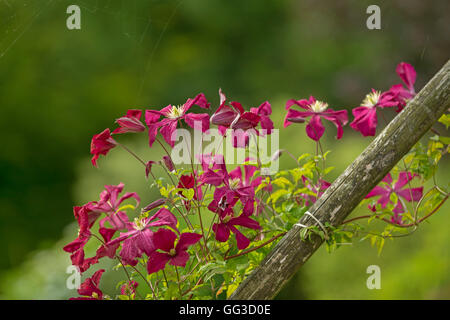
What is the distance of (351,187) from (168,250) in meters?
0.18

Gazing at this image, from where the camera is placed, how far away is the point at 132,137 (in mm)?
3178

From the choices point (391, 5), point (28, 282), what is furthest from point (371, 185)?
point (391, 5)

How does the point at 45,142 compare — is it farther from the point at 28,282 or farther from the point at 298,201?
the point at 298,201

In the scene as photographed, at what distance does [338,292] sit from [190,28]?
276 cm

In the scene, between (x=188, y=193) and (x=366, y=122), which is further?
(x=366, y=122)

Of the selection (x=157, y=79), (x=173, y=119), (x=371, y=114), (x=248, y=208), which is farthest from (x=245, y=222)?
(x=157, y=79)

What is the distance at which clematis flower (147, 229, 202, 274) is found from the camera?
0.44m

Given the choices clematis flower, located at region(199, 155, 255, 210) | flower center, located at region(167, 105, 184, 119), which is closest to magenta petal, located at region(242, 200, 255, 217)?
clematis flower, located at region(199, 155, 255, 210)

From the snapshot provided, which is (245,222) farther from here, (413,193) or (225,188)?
(413,193)

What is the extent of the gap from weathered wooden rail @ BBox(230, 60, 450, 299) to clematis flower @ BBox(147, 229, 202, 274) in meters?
0.06

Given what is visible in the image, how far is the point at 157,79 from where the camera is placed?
338 centimetres

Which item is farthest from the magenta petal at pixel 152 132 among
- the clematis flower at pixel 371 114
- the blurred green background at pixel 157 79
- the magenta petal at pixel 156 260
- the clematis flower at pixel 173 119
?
the blurred green background at pixel 157 79

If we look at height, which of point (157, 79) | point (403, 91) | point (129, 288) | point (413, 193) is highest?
point (157, 79)

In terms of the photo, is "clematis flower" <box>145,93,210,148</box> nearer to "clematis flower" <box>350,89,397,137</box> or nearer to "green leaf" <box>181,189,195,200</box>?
"green leaf" <box>181,189,195,200</box>
